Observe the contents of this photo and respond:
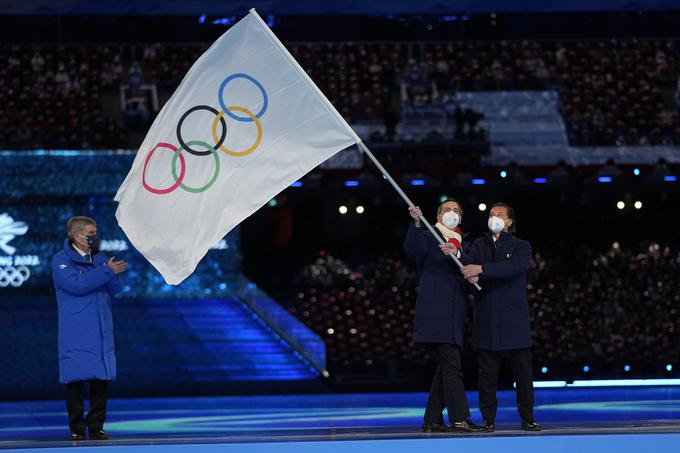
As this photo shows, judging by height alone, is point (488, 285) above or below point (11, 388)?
above

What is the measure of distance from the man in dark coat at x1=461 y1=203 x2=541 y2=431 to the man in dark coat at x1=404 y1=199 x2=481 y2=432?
0.54 feet

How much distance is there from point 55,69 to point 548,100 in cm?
926

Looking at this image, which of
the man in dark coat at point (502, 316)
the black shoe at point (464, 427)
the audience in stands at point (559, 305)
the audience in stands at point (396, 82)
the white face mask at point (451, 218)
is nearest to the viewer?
the black shoe at point (464, 427)

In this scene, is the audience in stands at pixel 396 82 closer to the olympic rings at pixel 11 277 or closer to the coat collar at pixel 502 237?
the olympic rings at pixel 11 277

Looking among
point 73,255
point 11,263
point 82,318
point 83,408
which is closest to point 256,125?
point 73,255

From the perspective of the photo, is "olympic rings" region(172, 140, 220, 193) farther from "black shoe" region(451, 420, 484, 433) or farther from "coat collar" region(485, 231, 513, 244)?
"black shoe" region(451, 420, 484, 433)

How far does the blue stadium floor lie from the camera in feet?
20.7

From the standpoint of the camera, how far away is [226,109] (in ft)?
24.7

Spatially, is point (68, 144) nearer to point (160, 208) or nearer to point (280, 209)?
point (280, 209)

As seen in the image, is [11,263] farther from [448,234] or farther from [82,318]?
[448,234]

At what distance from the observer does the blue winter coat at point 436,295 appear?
7.21 meters

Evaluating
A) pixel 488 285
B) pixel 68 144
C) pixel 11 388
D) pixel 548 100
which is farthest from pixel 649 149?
pixel 488 285

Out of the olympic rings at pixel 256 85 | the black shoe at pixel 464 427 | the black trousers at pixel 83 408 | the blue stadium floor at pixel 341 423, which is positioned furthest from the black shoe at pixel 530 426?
the black trousers at pixel 83 408

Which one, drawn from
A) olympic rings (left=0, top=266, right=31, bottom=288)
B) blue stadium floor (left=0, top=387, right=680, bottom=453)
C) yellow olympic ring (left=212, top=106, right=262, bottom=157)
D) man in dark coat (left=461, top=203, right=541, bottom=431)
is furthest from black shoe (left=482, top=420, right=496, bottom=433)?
olympic rings (left=0, top=266, right=31, bottom=288)
